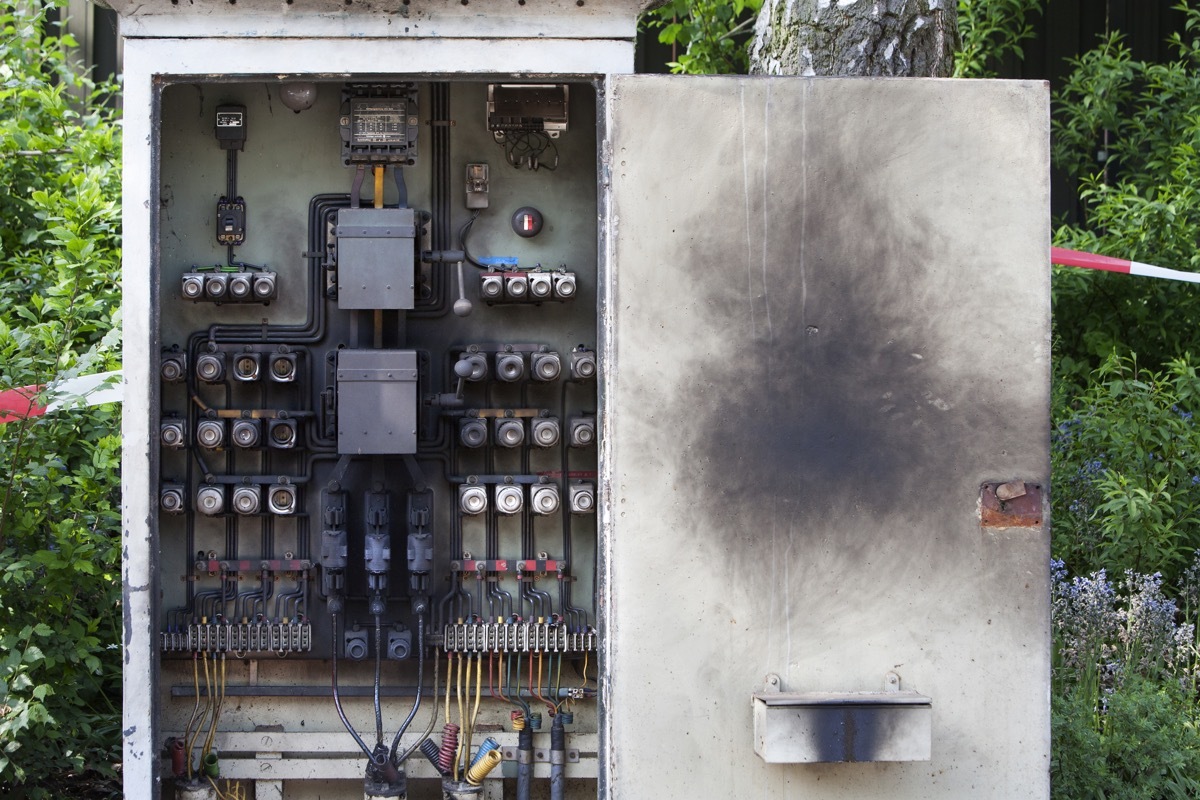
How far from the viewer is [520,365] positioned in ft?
11.7

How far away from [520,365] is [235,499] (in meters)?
0.90

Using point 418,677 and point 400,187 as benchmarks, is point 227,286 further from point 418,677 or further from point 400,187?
point 418,677

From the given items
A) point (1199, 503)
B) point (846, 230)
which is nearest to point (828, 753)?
point (846, 230)

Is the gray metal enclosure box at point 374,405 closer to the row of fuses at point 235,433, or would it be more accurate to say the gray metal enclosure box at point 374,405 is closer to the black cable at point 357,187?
the row of fuses at point 235,433

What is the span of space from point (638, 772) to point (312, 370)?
5.00 ft

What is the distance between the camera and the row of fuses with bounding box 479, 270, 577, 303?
358cm

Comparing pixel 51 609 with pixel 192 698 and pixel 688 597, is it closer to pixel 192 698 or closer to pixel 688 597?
pixel 192 698

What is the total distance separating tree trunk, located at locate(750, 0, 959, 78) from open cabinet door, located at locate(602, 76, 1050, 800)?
1516 mm

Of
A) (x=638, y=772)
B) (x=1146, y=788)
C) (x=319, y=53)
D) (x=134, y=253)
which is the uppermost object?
(x=319, y=53)

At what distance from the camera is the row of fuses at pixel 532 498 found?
3607mm

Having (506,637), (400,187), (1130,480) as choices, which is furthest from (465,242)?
(1130,480)

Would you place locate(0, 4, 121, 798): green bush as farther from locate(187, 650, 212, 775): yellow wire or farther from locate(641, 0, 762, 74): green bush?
locate(641, 0, 762, 74): green bush

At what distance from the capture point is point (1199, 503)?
17.3 ft

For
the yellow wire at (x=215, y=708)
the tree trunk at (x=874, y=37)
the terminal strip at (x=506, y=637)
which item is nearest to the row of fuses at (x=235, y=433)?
the yellow wire at (x=215, y=708)
